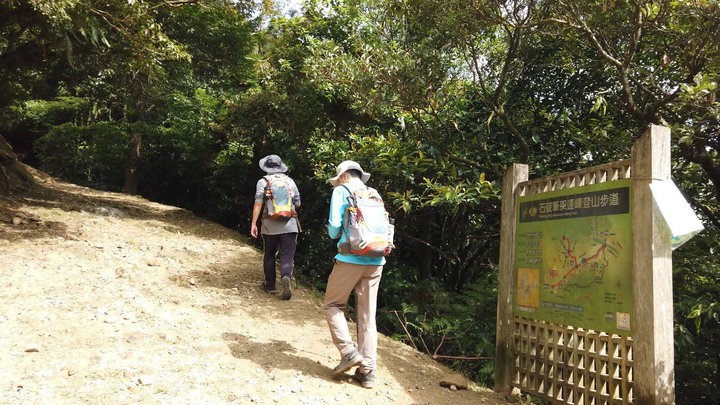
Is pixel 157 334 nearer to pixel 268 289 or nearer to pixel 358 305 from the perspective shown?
pixel 358 305

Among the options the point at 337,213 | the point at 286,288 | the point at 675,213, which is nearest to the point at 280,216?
the point at 286,288

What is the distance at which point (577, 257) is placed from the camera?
4.23 metres

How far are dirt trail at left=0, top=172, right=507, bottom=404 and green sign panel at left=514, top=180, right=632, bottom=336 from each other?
3.94 feet

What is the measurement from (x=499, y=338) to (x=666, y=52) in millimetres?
4318

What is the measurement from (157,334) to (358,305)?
6.70 ft

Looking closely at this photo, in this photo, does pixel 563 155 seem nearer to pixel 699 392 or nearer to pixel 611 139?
pixel 611 139

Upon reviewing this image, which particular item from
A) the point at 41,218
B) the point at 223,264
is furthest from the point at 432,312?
the point at 41,218

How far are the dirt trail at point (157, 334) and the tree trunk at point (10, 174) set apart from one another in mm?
1908

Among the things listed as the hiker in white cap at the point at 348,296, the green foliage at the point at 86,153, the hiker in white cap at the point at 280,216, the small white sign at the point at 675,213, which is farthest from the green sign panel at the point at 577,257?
the green foliage at the point at 86,153

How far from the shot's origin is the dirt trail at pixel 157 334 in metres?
3.93

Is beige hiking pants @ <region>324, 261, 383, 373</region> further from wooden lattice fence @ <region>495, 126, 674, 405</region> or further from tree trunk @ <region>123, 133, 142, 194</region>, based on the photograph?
tree trunk @ <region>123, 133, 142, 194</region>

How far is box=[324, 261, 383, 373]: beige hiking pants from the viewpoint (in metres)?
4.29

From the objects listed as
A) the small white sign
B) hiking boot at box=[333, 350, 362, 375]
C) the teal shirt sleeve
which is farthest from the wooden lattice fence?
the teal shirt sleeve

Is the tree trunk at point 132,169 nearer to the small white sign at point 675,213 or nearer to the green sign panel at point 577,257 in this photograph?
the green sign panel at point 577,257
